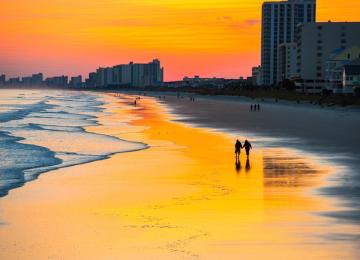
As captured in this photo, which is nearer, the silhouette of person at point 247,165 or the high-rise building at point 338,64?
the silhouette of person at point 247,165

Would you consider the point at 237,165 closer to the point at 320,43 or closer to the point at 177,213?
the point at 177,213

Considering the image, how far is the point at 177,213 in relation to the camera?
17844 mm

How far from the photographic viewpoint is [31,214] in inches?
702

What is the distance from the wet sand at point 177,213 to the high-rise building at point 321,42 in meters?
161

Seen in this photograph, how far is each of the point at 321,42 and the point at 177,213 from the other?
6926 inches

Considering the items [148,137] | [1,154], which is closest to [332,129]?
[148,137]

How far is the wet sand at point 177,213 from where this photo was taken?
Result: 1376 cm

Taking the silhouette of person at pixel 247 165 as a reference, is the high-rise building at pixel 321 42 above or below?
above

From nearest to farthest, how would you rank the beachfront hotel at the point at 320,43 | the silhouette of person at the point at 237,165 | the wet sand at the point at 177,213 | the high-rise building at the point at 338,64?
the wet sand at the point at 177,213, the silhouette of person at the point at 237,165, the high-rise building at the point at 338,64, the beachfront hotel at the point at 320,43

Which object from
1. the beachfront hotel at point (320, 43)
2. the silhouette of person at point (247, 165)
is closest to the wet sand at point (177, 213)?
the silhouette of person at point (247, 165)

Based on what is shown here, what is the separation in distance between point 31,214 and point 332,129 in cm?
3752

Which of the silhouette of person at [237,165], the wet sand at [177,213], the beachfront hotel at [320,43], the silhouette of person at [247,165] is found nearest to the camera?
the wet sand at [177,213]

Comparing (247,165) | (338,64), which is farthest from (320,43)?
(247,165)

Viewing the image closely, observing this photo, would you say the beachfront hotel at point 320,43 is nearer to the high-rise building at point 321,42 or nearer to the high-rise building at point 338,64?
the high-rise building at point 321,42
